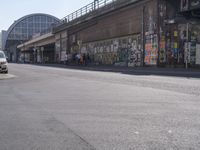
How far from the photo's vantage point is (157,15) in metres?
34.2

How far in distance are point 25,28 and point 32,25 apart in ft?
12.1

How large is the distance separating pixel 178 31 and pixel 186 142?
90.9ft

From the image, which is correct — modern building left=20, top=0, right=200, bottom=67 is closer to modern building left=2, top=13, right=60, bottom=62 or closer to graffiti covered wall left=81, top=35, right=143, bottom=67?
graffiti covered wall left=81, top=35, right=143, bottom=67

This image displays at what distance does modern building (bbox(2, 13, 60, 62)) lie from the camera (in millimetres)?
134125

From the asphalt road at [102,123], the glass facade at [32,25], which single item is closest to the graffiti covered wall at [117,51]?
the asphalt road at [102,123]

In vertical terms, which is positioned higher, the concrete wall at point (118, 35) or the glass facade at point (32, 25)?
the glass facade at point (32, 25)

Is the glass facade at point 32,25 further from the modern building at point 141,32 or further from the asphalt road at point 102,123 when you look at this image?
the asphalt road at point 102,123

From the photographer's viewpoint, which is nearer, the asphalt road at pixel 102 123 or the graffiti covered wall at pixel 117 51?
the asphalt road at pixel 102 123

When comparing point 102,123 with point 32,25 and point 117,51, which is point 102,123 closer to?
point 117,51

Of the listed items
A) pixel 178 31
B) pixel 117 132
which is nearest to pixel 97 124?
pixel 117 132

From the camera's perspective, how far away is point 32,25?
137750 mm

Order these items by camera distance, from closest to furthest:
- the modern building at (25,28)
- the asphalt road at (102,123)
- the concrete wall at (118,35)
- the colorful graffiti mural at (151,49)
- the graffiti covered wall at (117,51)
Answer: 1. the asphalt road at (102,123)
2. the colorful graffiti mural at (151,49)
3. the concrete wall at (118,35)
4. the graffiti covered wall at (117,51)
5. the modern building at (25,28)

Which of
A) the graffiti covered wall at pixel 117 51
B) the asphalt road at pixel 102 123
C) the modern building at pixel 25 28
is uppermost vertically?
the modern building at pixel 25 28

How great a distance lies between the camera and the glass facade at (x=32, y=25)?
440ft
